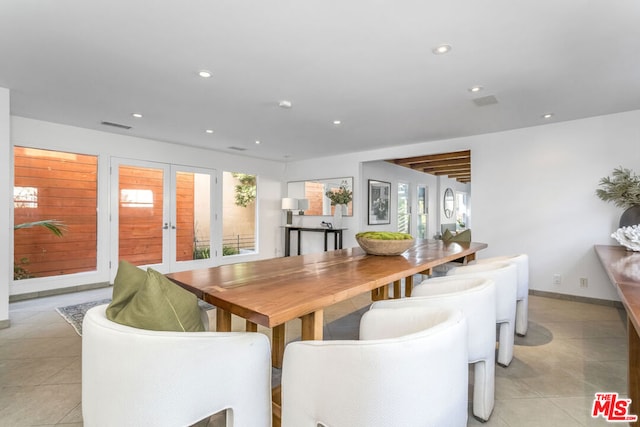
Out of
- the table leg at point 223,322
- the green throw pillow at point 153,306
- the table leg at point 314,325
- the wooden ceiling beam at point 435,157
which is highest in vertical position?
the wooden ceiling beam at point 435,157

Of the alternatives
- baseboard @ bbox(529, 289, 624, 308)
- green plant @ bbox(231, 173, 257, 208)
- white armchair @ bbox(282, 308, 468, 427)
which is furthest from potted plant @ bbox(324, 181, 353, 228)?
white armchair @ bbox(282, 308, 468, 427)

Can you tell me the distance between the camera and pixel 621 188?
3518 mm

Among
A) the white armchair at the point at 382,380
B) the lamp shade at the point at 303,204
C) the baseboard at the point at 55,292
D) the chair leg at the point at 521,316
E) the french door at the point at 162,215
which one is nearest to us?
the white armchair at the point at 382,380

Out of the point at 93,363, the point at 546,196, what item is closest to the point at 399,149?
the point at 546,196

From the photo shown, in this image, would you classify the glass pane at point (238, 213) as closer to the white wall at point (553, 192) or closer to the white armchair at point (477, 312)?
the white wall at point (553, 192)

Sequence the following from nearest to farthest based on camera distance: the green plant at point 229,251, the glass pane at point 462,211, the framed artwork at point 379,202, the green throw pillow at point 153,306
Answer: the green throw pillow at point 153,306, the green plant at point 229,251, the framed artwork at point 379,202, the glass pane at point 462,211

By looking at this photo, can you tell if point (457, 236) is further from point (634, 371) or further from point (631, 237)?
point (634, 371)

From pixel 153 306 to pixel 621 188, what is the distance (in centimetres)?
475

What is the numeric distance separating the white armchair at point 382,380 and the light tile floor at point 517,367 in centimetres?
96

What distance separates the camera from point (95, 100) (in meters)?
3.36

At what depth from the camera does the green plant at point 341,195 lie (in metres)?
6.19

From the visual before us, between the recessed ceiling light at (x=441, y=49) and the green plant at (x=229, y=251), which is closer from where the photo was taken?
the recessed ceiling light at (x=441, y=49)

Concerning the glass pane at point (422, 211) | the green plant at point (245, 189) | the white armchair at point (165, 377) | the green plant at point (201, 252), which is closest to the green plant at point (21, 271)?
the green plant at point (201, 252)

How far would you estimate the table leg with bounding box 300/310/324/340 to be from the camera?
136 cm
